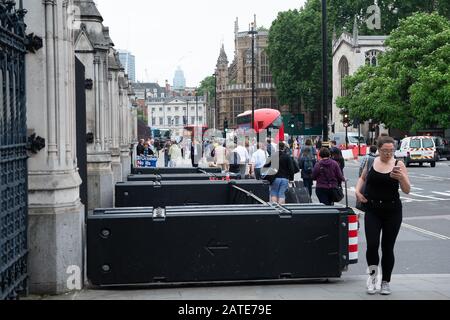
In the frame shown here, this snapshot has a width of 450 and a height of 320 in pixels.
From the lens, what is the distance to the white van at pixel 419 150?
4856cm

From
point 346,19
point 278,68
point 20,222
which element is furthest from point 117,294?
point 278,68

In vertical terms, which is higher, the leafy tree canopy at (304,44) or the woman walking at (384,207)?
the leafy tree canopy at (304,44)

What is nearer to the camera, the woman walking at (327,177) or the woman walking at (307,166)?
the woman walking at (327,177)

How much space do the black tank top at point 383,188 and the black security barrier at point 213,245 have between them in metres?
0.69

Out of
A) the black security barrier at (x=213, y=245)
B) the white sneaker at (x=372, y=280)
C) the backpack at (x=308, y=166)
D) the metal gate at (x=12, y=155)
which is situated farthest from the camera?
the backpack at (x=308, y=166)

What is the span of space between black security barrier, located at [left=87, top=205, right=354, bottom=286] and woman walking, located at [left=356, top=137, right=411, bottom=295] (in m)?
0.59

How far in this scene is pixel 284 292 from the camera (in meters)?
9.05

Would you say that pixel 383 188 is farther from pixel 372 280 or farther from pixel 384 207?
pixel 372 280

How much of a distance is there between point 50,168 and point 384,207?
142 inches

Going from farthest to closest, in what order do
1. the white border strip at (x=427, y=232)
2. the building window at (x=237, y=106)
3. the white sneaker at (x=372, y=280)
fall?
the building window at (x=237, y=106)
the white border strip at (x=427, y=232)
the white sneaker at (x=372, y=280)

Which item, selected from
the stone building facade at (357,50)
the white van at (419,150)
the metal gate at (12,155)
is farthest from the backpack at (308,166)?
the stone building facade at (357,50)

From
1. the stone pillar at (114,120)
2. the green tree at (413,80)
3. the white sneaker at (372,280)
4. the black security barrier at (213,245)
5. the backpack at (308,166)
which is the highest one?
the green tree at (413,80)

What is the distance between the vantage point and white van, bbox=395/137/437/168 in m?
48.6

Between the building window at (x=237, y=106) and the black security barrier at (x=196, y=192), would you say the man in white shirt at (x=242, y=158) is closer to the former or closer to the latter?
the black security barrier at (x=196, y=192)
